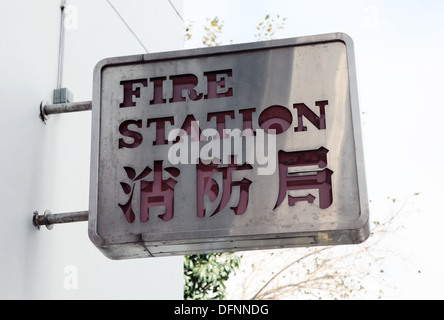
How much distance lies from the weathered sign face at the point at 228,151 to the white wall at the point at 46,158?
0.49 m

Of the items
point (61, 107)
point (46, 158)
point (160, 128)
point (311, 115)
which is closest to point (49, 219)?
point (46, 158)

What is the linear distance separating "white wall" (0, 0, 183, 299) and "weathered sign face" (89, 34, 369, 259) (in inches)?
19.5

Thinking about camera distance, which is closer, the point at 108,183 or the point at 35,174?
the point at 108,183

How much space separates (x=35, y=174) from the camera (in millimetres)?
4586

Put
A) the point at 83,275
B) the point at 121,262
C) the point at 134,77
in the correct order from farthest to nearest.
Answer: the point at 121,262 → the point at 83,275 → the point at 134,77

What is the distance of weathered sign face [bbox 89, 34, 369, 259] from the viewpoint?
397cm

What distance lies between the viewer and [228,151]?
4.15 metres

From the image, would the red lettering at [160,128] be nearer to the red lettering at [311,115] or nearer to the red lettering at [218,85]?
the red lettering at [218,85]

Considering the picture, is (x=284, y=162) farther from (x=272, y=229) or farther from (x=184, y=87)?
(x=184, y=87)

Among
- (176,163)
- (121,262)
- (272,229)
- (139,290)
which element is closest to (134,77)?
(176,163)

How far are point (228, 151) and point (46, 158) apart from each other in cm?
129

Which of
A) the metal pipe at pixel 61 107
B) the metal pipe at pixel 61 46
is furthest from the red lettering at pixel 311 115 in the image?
the metal pipe at pixel 61 46

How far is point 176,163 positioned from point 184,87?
0.50m

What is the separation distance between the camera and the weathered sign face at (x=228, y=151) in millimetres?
3971
